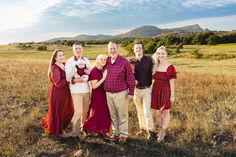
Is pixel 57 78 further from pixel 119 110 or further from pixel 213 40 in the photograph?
pixel 213 40

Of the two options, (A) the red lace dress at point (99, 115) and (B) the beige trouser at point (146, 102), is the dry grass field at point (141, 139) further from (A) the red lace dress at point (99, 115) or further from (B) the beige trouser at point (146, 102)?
(B) the beige trouser at point (146, 102)

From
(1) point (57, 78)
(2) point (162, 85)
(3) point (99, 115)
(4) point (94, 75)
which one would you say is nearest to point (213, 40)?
(2) point (162, 85)

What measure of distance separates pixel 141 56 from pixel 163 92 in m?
0.89

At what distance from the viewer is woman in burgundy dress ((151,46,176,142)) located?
25.2 feet

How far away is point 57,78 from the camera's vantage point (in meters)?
7.72

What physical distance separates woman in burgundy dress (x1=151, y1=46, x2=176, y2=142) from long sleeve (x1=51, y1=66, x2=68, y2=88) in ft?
6.34

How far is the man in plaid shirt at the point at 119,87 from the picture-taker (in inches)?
293

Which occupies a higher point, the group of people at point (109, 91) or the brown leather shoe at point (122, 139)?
the group of people at point (109, 91)

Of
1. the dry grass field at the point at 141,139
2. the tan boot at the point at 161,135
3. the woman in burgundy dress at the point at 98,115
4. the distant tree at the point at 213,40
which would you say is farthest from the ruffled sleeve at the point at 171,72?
the distant tree at the point at 213,40

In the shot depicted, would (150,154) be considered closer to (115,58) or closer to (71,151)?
(71,151)

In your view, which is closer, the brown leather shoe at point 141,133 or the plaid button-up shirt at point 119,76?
the plaid button-up shirt at point 119,76

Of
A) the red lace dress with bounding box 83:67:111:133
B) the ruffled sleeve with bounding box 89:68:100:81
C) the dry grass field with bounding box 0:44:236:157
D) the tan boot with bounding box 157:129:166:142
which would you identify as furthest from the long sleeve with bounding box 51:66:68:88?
the tan boot with bounding box 157:129:166:142

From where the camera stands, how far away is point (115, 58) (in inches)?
295

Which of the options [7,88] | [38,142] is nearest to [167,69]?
[38,142]
